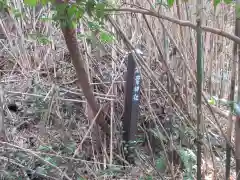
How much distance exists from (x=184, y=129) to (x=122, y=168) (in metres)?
0.49

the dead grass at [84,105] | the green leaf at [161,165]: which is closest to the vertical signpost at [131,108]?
the dead grass at [84,105]

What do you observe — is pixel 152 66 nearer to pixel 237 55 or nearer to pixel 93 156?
pixel 93 156

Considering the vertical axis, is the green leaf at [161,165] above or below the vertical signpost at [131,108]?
below

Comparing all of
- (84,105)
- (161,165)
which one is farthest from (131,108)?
(84,105)

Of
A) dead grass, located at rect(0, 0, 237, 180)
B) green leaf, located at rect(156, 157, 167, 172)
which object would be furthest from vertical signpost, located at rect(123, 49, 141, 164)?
green leaf, located at rect(156, 157, 167, 172)

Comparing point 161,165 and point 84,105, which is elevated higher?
point 84,105

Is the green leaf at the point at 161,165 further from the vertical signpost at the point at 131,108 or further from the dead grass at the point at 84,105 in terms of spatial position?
the vertical signpost at the point at 131,108

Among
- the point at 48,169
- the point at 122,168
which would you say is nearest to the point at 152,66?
the point at 122,168

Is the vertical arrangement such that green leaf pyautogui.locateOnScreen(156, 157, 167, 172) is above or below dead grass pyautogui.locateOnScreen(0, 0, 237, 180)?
below

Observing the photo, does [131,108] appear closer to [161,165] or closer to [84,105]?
[161,165]

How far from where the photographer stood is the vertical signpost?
2.26m

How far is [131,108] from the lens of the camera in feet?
7.62

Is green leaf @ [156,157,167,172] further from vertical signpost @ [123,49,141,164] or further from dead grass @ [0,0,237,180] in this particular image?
vertical signpost @ [123,49,141,164]

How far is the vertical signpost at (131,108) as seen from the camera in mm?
2258
